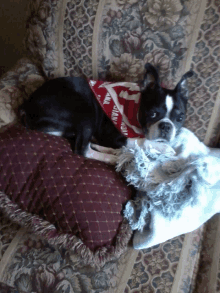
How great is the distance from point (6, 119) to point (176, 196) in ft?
3.38

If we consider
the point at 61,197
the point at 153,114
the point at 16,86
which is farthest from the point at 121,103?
the point at 61,197

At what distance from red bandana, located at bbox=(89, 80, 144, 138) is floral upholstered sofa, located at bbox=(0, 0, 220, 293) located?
0.32ft

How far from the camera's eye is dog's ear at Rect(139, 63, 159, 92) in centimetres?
135

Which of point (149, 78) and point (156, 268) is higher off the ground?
point (149, 78)

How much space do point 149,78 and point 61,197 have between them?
35.8 inches

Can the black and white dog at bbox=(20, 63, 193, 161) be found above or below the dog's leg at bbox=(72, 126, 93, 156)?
above

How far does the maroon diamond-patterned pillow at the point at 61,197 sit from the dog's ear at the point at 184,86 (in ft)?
2.29

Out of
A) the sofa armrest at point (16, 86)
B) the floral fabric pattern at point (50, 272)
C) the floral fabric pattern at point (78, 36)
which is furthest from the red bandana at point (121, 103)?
the floral fabric pattern at point (50, 272)

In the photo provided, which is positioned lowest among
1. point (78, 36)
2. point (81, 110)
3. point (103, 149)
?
point (103, 149)

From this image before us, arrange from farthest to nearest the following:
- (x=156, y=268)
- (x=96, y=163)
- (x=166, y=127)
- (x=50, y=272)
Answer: (x=166, y=127), (x=96, y=163), (x=156, y=268), (x=50, y=272)

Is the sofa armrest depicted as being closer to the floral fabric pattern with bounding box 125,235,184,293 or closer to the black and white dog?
the black and white dog

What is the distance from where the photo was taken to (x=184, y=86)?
55.8 inches

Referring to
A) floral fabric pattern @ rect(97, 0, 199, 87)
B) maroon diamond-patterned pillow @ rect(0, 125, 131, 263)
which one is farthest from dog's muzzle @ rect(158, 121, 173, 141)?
maroon diamond-patterned pillow @ rect(0, 125, 131, 263)

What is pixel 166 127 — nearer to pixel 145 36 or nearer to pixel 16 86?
pixel 145 36
